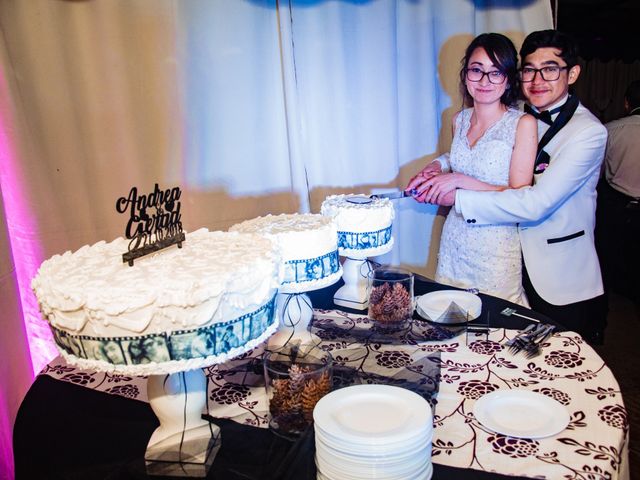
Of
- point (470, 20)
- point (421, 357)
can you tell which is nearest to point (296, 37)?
point (470, 20)

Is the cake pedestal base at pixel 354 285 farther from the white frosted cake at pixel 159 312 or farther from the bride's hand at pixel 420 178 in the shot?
the white frosted cake at pixel 159 312

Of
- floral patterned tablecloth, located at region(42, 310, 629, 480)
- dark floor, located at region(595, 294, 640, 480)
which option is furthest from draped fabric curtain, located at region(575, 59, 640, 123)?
floral patterned tablecloth, located at region(42, 310, 629, 480)

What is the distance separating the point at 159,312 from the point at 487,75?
1.67 meters

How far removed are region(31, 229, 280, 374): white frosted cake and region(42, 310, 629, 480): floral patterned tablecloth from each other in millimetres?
321

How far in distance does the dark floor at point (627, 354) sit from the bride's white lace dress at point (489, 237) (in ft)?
2.64

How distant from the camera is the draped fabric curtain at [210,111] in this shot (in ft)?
7.07

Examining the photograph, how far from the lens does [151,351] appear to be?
897 mm

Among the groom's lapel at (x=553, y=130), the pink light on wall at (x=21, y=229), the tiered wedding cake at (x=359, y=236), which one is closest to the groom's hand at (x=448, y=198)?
the groom's lapel at (x=553, y=130)

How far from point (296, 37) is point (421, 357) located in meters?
1.97

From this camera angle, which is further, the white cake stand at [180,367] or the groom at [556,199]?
the groom at [556,199]

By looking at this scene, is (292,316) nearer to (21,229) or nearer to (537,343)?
(537,343)

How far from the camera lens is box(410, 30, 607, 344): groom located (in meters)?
1.96

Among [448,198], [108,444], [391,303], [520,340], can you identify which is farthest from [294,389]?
[448,198]

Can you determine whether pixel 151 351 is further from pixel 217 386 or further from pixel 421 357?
pixel 421 357
